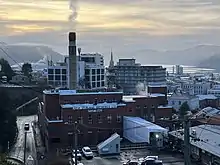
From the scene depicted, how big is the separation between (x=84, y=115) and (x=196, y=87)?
19.6 m

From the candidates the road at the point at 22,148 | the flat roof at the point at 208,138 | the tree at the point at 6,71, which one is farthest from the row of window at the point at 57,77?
the flat roof at the point at 208,138

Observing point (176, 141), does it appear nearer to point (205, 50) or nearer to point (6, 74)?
point (6, 74)

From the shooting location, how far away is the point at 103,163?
24.8ft

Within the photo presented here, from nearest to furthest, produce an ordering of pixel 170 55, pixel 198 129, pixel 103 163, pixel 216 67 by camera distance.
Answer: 1. pixel 103 163
2. pixel 198 129
3. pixel 216 67
4. pixel 170 55

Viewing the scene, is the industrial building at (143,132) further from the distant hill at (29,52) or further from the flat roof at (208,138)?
the distant hill at (29,52)

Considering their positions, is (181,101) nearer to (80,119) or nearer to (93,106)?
(93,106)

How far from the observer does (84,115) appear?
9.39 metres

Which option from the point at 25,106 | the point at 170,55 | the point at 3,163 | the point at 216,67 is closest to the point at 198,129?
the point at 3,163

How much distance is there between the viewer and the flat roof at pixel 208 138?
716 cm

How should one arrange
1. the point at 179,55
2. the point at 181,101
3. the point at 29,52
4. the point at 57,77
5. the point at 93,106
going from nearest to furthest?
1. the point at 93,106
2. the point at 181,101
3. the point at 57,77
4. the point at 29,52
5. the point at 179,55

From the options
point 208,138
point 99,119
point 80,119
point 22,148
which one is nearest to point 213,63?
point 99,119

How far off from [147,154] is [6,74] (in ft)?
40.0

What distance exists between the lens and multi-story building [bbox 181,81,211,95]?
26.8 meters

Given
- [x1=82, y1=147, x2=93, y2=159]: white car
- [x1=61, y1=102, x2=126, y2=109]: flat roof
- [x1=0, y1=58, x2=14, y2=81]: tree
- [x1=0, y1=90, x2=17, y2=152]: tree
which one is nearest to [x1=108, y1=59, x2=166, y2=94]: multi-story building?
[x1=0, y1=58, x2=14, y2=81]: tree
